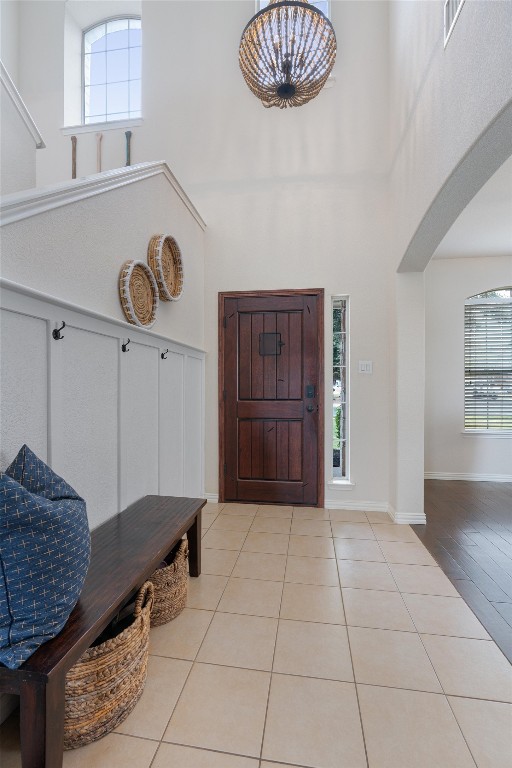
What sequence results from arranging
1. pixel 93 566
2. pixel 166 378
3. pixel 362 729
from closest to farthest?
pixel 362 729 < pixel 93 566 < pixel 166 378

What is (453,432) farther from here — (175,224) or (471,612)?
(175,224)

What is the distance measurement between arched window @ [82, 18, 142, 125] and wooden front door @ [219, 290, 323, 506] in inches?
103

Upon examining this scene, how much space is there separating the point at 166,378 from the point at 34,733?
6.77ft

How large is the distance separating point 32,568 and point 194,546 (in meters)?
1.39

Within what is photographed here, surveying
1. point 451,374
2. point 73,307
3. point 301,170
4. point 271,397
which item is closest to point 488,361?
point 451,374

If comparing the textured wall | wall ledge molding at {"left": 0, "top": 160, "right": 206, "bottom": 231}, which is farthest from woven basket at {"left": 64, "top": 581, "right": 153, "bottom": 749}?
wall ledge molding at {"left": 0, "top": 160, "right": 206, "bottom": 231}

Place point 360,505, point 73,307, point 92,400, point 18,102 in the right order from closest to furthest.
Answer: point 73,307 < point 92,400 < point 18,102 < point 360,505

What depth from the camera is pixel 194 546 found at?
2350 mm

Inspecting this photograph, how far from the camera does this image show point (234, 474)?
3863mm

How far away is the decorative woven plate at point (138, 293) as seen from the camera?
2.22 meters

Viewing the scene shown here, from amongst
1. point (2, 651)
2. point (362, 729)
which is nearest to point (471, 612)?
point (362, 729)

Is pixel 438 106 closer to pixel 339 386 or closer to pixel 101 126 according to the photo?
pixel 339 386

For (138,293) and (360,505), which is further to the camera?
(360,505)

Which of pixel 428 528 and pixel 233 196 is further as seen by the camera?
pixel 233 196
